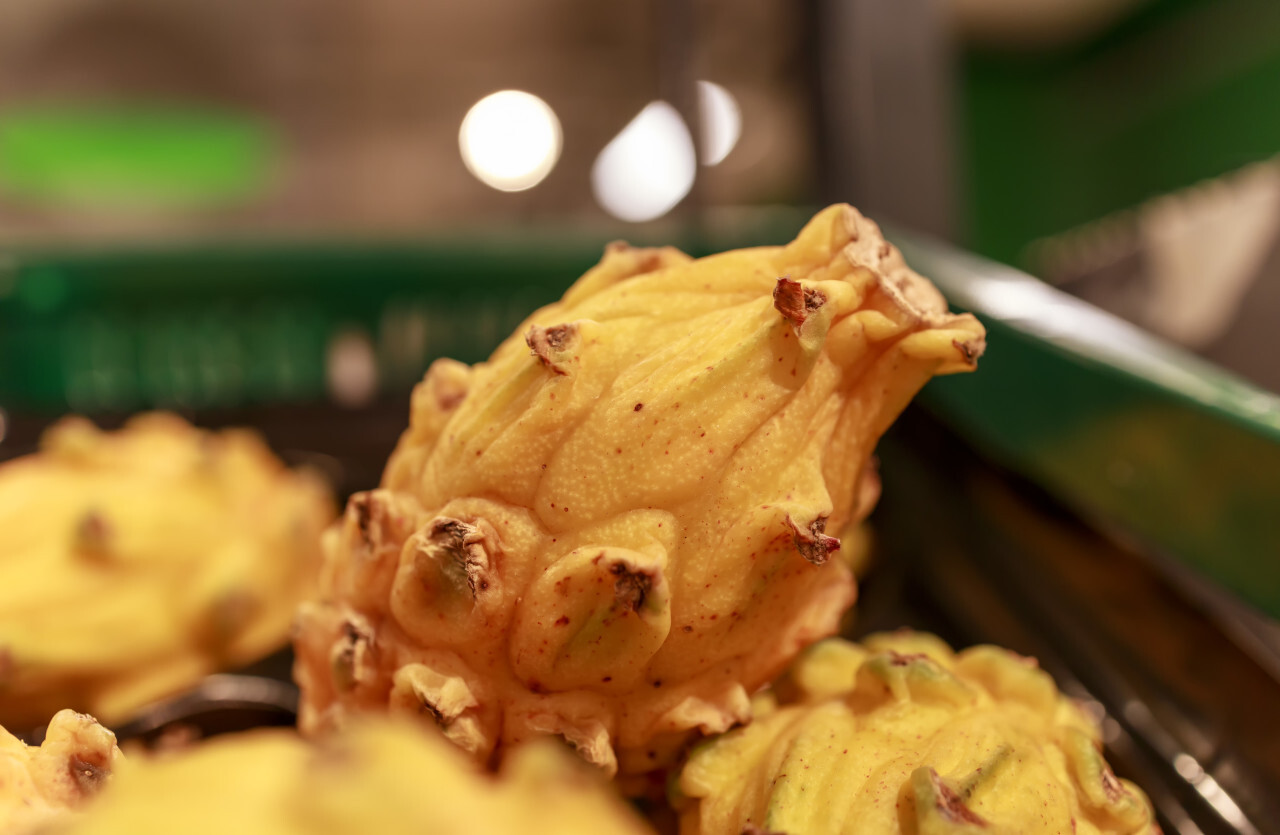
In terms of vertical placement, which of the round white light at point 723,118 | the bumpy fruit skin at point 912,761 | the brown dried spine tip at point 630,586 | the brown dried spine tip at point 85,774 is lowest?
the bumpy fruit skin at point 912,761

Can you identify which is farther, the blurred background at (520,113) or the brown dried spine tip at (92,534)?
the blurred background at (520,113)

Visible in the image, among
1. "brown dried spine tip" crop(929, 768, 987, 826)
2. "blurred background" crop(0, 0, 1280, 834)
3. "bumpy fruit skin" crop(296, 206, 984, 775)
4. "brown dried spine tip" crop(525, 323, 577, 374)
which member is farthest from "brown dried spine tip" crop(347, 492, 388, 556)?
"blurred background" crop(0, 0, 1280, 834)

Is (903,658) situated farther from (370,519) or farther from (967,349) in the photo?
(370,519)

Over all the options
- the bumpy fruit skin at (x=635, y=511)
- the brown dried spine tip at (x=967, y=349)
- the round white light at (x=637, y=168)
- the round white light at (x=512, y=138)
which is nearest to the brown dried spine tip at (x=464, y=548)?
the bumpy fruit skin at (x=635, y=511)

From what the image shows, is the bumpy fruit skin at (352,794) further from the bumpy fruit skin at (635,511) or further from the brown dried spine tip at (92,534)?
the brown dried spine tip at (92,534)

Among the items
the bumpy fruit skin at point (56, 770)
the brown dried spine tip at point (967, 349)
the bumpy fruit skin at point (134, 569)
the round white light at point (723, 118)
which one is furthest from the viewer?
the round white light at point (723, 118)

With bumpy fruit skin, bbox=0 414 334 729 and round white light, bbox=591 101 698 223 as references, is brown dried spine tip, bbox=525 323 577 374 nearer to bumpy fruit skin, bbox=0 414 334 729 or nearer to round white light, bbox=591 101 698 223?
bumpy fruit skin, bbox=0 414 334 729
